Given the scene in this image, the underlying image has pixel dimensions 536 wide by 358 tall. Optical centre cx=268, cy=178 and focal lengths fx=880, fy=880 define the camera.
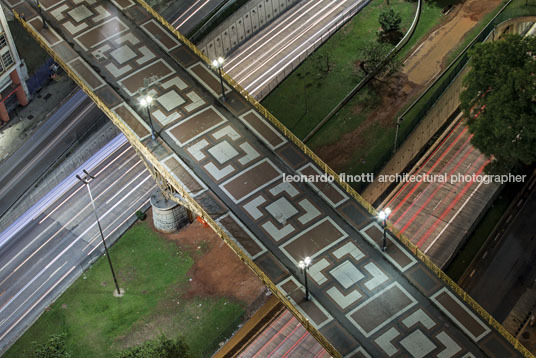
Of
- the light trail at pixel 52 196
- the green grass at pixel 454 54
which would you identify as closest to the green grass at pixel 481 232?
the green grass at pixel 454 54

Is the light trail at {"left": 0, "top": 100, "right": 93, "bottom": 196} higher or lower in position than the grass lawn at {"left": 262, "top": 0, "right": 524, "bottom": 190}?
higher

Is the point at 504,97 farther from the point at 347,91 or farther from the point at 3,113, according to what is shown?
the point at 3,113

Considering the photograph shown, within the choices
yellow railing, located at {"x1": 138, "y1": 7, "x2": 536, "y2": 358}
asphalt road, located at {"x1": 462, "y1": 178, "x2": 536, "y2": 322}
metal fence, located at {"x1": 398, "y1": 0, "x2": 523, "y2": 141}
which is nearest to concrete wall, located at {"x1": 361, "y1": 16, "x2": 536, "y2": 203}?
metal fence, located at {"x1": 398, "y1": 0, "x2": 523, "y2": 141}

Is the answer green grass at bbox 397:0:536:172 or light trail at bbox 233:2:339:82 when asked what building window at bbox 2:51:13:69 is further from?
green grass at bbox 397:0:536:172

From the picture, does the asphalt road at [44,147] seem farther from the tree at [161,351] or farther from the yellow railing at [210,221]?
the tree at [161,351]

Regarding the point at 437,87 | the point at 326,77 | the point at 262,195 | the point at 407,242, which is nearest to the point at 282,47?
the point at 326,77

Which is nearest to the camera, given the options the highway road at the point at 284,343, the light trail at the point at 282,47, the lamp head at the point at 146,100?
the lamp head at the point at 146,100
